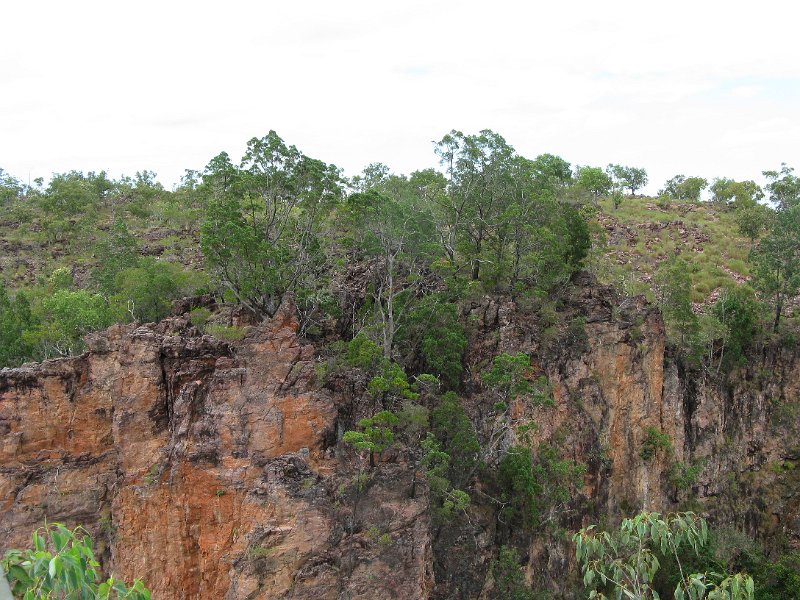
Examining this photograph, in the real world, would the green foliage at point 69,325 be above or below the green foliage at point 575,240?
below

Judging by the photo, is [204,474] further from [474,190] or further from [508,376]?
[474,190]

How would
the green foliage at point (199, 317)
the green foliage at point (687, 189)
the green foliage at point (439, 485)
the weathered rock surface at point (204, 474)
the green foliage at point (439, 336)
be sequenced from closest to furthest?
the weathered rock surface at point (204, 474) → the green foliage at point (439, 485) → the green foliage at point (439, 336) → the green foliage at point (199, 317) → the green foliage at point (687, 189)

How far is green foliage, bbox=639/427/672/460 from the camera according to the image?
2950 centimetres

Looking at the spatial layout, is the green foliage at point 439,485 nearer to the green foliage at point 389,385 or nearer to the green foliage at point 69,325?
the green foliage at point 389,385

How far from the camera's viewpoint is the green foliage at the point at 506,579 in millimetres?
21797

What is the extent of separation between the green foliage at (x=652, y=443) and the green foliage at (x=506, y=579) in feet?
33.7

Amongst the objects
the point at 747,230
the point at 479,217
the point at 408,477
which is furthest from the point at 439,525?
the point at 747,230

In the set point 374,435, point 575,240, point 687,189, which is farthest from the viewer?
point 687,189

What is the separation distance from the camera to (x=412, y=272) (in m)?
28.9

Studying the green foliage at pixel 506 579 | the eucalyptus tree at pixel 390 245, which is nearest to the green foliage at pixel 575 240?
the eucalyptus tree at pixel 390 245

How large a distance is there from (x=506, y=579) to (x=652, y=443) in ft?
36.7

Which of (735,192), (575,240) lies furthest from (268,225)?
(735,192)

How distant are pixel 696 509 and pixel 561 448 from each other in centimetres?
902

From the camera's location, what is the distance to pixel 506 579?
21875 mm
